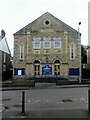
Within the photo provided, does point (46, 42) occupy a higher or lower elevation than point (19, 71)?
higher

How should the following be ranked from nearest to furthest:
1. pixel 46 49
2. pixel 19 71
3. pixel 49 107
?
pixel 49 107, pixel 19 71, pixel 46 49

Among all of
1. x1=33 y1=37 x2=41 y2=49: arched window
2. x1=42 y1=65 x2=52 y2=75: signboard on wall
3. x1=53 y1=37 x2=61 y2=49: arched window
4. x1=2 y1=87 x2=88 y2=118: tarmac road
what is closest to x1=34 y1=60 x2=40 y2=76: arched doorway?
x1=42 y1=65 x2=52 y2=75: signboard on wall

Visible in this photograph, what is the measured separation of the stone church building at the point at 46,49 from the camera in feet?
88.1

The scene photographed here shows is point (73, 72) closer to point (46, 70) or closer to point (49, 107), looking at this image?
point (46, 70)

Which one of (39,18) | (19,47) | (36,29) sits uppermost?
(39,18)

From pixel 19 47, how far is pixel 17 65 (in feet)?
11.5

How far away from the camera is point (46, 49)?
1080 inches

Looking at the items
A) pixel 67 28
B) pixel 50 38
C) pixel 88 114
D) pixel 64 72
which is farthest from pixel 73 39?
pixel 88 114

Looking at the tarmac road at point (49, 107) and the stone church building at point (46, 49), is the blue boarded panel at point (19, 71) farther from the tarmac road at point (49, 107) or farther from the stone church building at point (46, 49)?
the tarmac road at point (49, 107)

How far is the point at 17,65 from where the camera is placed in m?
27.4

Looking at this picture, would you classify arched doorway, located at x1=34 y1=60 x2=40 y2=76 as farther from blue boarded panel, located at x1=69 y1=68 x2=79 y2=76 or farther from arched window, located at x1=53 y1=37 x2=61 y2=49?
blue boarded panel, located at x1=69 y1=68 x2=79 y2=76

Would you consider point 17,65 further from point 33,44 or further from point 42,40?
point 42,40

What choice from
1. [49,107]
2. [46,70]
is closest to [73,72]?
[46,70]

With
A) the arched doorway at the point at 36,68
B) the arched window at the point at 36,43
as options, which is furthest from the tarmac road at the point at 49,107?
the arched window at the point at 36,43
